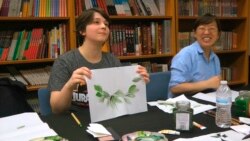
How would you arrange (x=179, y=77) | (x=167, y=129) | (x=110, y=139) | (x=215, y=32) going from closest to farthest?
(x=110, y=139) → (x=167, y=129) → (x=179, y=77) → (x=215, y=32)

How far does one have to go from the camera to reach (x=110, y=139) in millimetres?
1057

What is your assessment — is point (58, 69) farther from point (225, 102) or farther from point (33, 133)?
point (225, 102)

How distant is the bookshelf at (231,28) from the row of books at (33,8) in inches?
50.2

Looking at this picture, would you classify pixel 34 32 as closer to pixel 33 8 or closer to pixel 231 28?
pixel 33 8

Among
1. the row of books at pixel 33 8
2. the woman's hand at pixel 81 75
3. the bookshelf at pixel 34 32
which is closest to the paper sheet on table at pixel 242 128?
the woman's hand at pixel 81 75

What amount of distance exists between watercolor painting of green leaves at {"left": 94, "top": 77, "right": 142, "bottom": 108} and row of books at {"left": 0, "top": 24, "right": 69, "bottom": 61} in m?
1.34

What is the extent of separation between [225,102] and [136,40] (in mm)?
1684

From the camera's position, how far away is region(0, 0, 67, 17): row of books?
235 cm

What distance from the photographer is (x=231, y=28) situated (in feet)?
11.7

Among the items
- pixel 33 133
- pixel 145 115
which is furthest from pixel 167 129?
pixel 33 133

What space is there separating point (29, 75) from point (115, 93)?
1416 mm

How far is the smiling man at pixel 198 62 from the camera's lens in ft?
6.25

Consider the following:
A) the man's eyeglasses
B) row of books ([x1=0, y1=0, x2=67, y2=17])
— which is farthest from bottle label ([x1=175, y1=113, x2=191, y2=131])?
row of books ([x1=0, y1=0, x2=67, y2=17])

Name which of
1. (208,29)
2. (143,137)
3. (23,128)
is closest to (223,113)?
(143,137)
